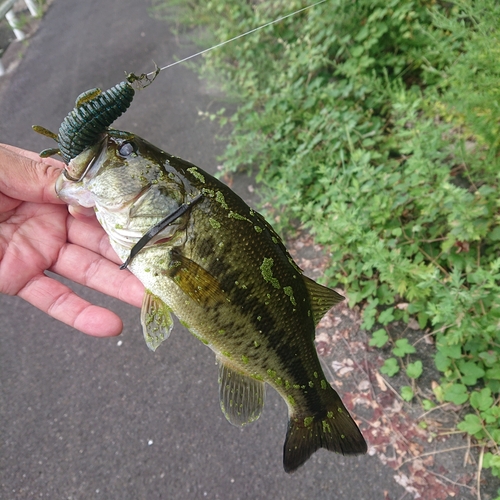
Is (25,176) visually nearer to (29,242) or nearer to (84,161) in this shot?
(29,242)

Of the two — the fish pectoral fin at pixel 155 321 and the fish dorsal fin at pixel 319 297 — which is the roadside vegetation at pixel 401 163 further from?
the fish pectoral fin at pixel 155 321

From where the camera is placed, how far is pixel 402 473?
9.43ft

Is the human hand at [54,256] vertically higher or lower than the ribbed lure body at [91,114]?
lower

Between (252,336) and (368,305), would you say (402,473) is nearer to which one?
(368,305)

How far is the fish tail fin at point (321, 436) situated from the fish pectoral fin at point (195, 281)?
34.5 inches

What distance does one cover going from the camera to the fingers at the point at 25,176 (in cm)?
238

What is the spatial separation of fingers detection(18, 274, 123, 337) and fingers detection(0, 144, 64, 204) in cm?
58

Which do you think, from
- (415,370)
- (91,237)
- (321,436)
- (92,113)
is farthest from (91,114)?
(415,370)

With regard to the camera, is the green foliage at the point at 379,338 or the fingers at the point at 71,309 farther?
the green foliage at the point at 379,338

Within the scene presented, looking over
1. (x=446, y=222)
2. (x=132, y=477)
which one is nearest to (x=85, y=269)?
(x=132, y=477)

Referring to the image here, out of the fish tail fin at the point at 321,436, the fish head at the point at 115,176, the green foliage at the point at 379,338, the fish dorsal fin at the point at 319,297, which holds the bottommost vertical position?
the green foliage at the point at 379,338

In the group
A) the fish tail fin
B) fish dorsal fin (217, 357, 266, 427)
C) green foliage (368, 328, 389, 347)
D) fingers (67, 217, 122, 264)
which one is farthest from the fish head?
green foliage (368, 328, 389, 347)

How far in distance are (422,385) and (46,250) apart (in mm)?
2874

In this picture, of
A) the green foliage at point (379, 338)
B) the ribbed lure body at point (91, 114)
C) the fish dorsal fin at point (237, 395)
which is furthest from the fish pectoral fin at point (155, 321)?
the green foliage at point (379, 338)
